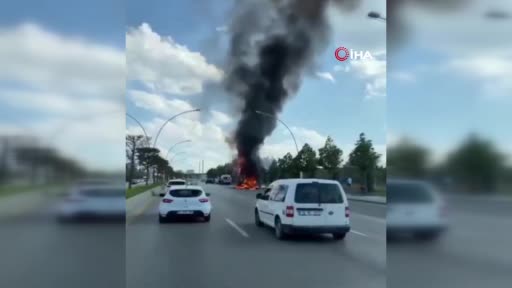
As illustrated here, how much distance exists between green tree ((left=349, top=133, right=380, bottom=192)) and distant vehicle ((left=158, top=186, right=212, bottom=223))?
307cm

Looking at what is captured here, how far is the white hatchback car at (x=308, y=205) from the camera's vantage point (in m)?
5.01

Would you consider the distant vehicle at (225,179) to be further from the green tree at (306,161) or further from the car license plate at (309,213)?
the car license plate at (309,213)

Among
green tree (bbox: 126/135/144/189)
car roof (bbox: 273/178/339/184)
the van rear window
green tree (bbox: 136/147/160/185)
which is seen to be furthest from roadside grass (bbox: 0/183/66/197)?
→ the van rear window

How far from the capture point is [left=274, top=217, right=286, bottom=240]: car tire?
531 centimetres

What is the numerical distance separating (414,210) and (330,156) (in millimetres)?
1992

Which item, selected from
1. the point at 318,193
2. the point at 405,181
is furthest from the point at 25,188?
the point at 318,193

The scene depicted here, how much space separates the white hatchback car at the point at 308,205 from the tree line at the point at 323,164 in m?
0.33

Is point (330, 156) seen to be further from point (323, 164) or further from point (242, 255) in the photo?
point (242, 255)

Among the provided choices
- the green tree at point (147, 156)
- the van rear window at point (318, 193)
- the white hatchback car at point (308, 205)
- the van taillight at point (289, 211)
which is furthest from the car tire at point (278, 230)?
the green tree at point (147, 156)

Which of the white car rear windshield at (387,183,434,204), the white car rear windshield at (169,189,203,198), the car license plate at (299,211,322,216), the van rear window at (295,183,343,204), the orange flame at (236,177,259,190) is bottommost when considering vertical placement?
the car license plate at (299,211,322,216)

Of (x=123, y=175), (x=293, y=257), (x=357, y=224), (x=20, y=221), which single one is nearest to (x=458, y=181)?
(x=123, y=175)

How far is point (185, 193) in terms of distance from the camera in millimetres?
6977

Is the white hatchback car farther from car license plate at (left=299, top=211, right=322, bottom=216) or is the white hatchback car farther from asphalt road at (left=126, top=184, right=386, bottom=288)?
asphalt road at (left=126, top=184, right=386, bottom=288)

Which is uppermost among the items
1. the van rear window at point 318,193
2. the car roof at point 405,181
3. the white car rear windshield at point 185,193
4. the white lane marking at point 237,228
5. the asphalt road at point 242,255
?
the car roof at point 405,181
